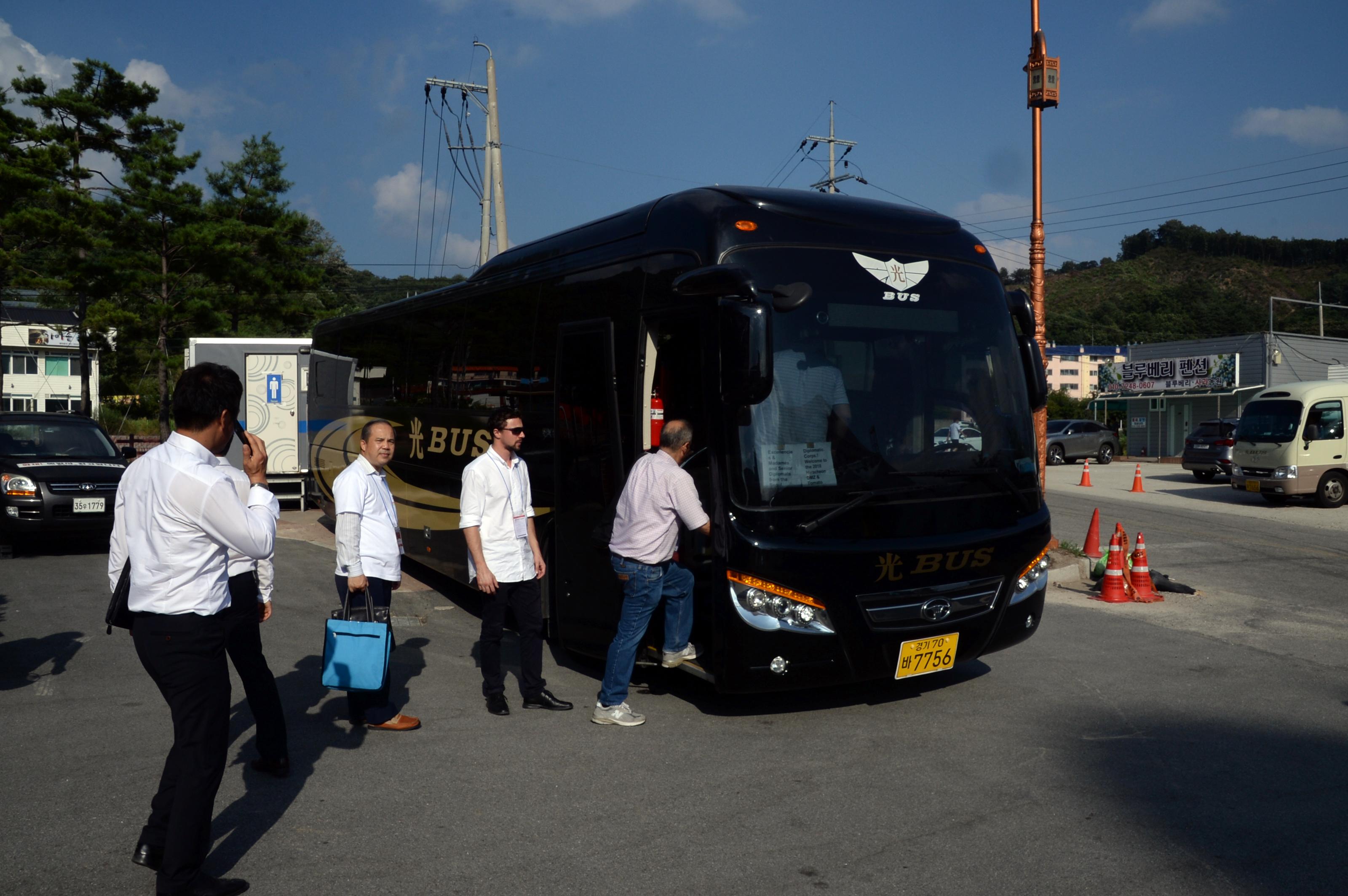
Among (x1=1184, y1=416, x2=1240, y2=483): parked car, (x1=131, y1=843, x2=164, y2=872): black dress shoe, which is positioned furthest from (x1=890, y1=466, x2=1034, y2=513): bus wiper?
(x1=1184, y1=416, x2=1240, y2=483): parked car

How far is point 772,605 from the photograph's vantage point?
551 centimetres

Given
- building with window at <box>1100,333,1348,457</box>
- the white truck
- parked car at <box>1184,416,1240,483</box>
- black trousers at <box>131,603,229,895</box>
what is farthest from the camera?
building with window at <box>1100,333,1348,457</box>

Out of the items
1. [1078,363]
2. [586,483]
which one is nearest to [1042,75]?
[586,483]

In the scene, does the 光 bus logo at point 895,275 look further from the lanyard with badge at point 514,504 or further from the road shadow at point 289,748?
the road shadow at point 289,748

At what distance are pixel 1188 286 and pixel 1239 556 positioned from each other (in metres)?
111

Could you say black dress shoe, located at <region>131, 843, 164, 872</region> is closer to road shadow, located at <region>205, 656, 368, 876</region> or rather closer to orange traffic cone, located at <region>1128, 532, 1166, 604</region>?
road shadow, located at <region>205, 656, 368, 876</region>

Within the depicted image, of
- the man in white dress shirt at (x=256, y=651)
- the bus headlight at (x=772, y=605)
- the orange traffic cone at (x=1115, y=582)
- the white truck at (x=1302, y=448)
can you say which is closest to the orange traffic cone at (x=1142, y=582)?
the orange traffic cone at (x=1115, y=582)

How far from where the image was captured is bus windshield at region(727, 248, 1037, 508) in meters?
5.64

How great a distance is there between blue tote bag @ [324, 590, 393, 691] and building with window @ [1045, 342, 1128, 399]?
101188mm

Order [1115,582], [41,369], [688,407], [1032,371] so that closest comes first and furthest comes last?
1. [688,407]
2. [1032,371]
3. [1115,582]
4. [41,369]

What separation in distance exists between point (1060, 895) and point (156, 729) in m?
4.83

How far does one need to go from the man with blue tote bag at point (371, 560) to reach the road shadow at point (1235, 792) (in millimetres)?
3696

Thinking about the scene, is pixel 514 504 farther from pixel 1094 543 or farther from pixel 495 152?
pixel 495 152

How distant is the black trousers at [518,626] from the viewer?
6160mm
